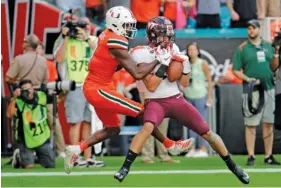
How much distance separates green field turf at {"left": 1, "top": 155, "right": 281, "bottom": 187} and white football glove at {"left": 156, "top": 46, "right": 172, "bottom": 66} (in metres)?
1.28

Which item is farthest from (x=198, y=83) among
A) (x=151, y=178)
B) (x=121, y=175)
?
(x=121, y=175)

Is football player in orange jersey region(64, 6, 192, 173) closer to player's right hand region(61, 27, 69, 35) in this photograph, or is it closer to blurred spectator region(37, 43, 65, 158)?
player's right hand region(61, 27, 69, 35)

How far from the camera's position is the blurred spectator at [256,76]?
553 inches

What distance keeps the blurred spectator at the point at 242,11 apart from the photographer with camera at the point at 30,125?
413 cm

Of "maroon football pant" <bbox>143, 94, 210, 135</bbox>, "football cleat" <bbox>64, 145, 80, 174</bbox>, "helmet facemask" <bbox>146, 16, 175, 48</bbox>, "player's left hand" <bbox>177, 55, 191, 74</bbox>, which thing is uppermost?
"helmet facemask" <bbox>146, 16, 175, 48</bbox>

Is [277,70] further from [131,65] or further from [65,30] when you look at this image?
[131,65]

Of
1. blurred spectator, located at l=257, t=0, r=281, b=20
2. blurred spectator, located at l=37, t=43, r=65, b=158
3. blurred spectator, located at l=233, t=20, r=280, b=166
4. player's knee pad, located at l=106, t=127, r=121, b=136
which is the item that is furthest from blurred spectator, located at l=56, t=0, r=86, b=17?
player's knee pad, located at l=106, t=127, r=121, b=136

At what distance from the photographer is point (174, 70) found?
35.8 ft

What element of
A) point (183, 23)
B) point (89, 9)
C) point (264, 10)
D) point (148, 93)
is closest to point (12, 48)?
point (89, 9)

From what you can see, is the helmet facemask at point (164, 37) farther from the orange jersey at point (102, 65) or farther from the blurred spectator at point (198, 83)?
the blurred spectator at point (198, 83)

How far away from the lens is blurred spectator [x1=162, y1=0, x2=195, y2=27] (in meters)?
16.8

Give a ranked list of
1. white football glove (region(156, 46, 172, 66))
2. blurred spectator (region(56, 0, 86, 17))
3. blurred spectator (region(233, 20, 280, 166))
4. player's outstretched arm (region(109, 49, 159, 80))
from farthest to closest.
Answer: blurred spectator (region(56, 0, 86, 17))
blurred spectator (region(233, 20, 280, 166))
white football glove (region(156, 46, 172, 66))
player's outstretched arm (region(109, 49, 159, 80))

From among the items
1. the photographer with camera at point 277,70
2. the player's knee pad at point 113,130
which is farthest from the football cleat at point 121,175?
the photographer with camera at point 277,70

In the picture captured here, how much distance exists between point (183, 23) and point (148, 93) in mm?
5963
